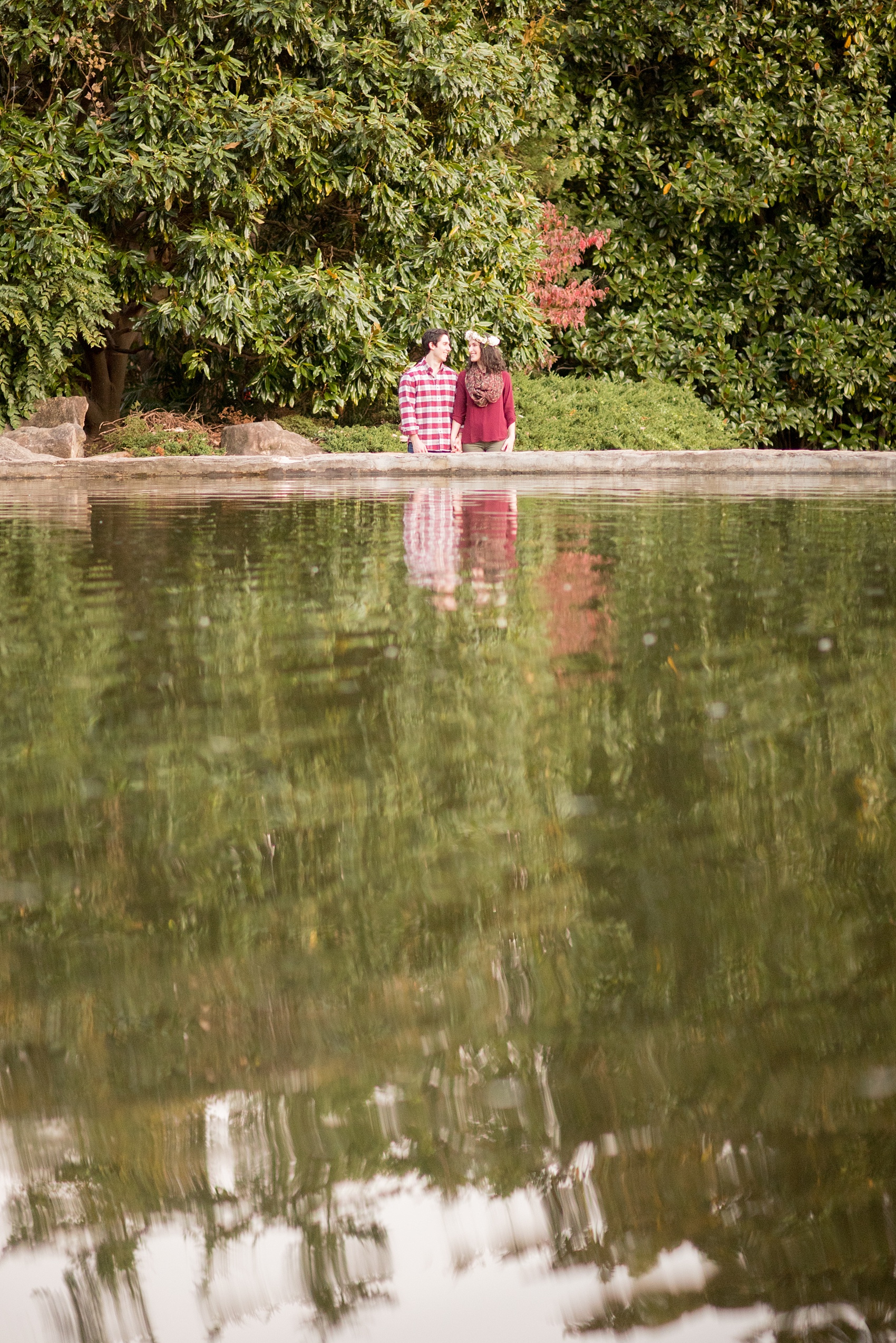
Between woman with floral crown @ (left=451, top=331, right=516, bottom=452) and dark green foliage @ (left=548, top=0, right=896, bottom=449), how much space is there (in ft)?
20.9

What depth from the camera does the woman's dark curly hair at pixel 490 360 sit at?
1222 centimetres

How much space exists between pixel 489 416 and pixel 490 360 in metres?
0.51

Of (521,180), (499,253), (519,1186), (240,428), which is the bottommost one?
(519,1186)

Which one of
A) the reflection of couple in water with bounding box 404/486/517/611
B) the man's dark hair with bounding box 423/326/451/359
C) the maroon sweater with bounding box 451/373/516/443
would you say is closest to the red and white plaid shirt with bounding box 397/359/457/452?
the maroon sweater with bounding box 451/373/516/443

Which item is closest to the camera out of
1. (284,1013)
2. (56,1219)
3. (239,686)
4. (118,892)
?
(56,1219)

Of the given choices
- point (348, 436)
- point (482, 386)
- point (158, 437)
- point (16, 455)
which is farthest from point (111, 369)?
point (482, 386)

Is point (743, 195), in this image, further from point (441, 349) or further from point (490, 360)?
point (441, 349)

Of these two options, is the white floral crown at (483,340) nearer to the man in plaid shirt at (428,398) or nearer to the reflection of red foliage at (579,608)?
the man in plaid shirt at (428,398)

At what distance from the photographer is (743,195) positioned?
18.2m

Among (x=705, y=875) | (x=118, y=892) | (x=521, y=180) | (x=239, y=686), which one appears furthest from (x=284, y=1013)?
(x=521, y=180)

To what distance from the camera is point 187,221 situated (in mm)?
14867

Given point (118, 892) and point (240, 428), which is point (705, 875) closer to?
point (118, 892)

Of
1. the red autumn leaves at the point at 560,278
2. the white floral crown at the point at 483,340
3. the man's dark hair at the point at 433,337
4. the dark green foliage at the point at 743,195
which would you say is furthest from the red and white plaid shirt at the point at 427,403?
the dark green foliage at the point at 743,195

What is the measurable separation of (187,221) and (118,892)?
14601 mm
